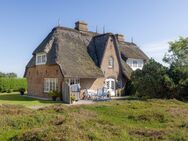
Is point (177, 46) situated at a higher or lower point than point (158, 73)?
higher

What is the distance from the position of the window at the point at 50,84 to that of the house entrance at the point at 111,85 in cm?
828

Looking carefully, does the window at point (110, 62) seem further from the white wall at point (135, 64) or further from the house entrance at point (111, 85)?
the white wall at point (135, 64)

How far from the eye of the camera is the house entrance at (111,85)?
122ft

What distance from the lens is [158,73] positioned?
85.9 feet

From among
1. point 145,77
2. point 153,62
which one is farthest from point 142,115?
point 153,62

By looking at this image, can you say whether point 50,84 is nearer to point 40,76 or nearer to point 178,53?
point 40,76

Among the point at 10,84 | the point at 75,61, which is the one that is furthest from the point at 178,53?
the point at 10,84

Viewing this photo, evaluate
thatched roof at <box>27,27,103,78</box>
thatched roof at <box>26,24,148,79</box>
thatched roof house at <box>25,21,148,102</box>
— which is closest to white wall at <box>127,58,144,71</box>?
thatched roof house at <box>25,21,148,102</box>

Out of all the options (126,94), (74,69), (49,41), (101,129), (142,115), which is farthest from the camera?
(126,94)

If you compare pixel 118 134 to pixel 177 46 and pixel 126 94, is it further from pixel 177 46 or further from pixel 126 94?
pixel 126 94

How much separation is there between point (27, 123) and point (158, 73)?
56.7ft

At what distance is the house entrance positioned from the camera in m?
37.3

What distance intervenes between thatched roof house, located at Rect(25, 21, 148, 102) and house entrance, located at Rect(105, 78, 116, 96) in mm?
480

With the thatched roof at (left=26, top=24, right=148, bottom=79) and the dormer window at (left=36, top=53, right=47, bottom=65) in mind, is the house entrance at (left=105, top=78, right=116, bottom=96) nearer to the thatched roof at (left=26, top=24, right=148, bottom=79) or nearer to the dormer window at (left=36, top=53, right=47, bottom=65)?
the thatched roof at (left=26, top=24, right=148, bottom=79)
